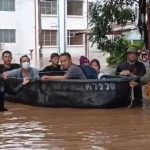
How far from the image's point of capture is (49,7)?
2227 inches

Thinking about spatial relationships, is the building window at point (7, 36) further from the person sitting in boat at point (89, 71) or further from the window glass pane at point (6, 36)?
the person sitting in boat at point (89, 71)

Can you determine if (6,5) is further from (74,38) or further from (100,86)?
(100,86)

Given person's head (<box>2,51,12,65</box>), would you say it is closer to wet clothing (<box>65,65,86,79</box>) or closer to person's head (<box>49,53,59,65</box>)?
person's head (<box>49,53,59,65</box>)

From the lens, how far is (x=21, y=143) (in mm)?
8094

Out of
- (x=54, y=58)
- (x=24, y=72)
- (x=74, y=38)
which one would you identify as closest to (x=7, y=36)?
(x=74, y=38)

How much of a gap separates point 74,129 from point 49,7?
157 feet

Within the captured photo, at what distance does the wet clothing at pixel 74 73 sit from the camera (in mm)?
12031

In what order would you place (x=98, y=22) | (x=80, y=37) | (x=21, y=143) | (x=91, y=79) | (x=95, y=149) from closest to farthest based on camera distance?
1. (x=95, y=149)
2. (x=21, y=143)
3. (x=91, y=79)
4. (x=98, y=22)
5. (x=80, y=37)

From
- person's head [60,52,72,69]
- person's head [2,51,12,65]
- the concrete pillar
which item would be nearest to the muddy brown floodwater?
person's head [60,52,72,69]

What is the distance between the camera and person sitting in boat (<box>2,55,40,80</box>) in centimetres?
1264

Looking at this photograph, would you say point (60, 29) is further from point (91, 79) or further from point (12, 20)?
point (91, 79)

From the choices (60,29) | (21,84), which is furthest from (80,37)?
(21,84)

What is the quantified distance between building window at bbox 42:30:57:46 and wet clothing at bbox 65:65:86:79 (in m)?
42.8

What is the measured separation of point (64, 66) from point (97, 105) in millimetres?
1120
